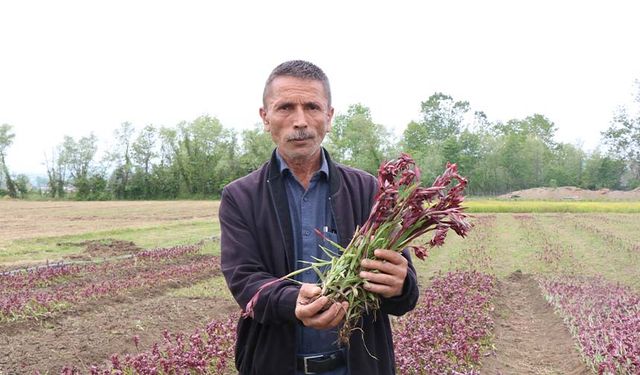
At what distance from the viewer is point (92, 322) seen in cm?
872

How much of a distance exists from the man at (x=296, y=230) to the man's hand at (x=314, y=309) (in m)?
0.09

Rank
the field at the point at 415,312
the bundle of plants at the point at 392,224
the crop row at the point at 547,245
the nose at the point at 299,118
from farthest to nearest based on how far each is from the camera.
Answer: the crop row at the point at 547,245, the field at the point at 415,312, the nose at the point at 299,118, the bundle of plants at the point at 392,224

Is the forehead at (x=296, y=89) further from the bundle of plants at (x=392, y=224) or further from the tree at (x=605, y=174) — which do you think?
the tree at (x=605, y=174)

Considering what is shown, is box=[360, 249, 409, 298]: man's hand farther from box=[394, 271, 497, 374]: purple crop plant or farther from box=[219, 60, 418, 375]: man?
box=[394, 271, 497, 374]: purple crop plant

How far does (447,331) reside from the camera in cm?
742

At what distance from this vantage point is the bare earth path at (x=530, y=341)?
263 inches

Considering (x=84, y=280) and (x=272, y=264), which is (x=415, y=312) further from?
(x=84, y=280)

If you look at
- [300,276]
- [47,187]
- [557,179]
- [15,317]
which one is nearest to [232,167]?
[47,187]

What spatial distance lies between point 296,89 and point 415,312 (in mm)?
6631

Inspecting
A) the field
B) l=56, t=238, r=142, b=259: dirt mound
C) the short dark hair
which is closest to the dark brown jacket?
the short dark hair

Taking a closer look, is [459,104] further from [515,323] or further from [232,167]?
[515,323]

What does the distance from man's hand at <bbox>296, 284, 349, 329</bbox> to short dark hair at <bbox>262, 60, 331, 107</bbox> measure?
35.1 inches

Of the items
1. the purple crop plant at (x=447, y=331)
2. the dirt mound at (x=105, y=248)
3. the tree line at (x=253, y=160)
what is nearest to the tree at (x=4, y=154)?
the tree line at (x=253, y=160)

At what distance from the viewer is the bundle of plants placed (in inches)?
85.7
